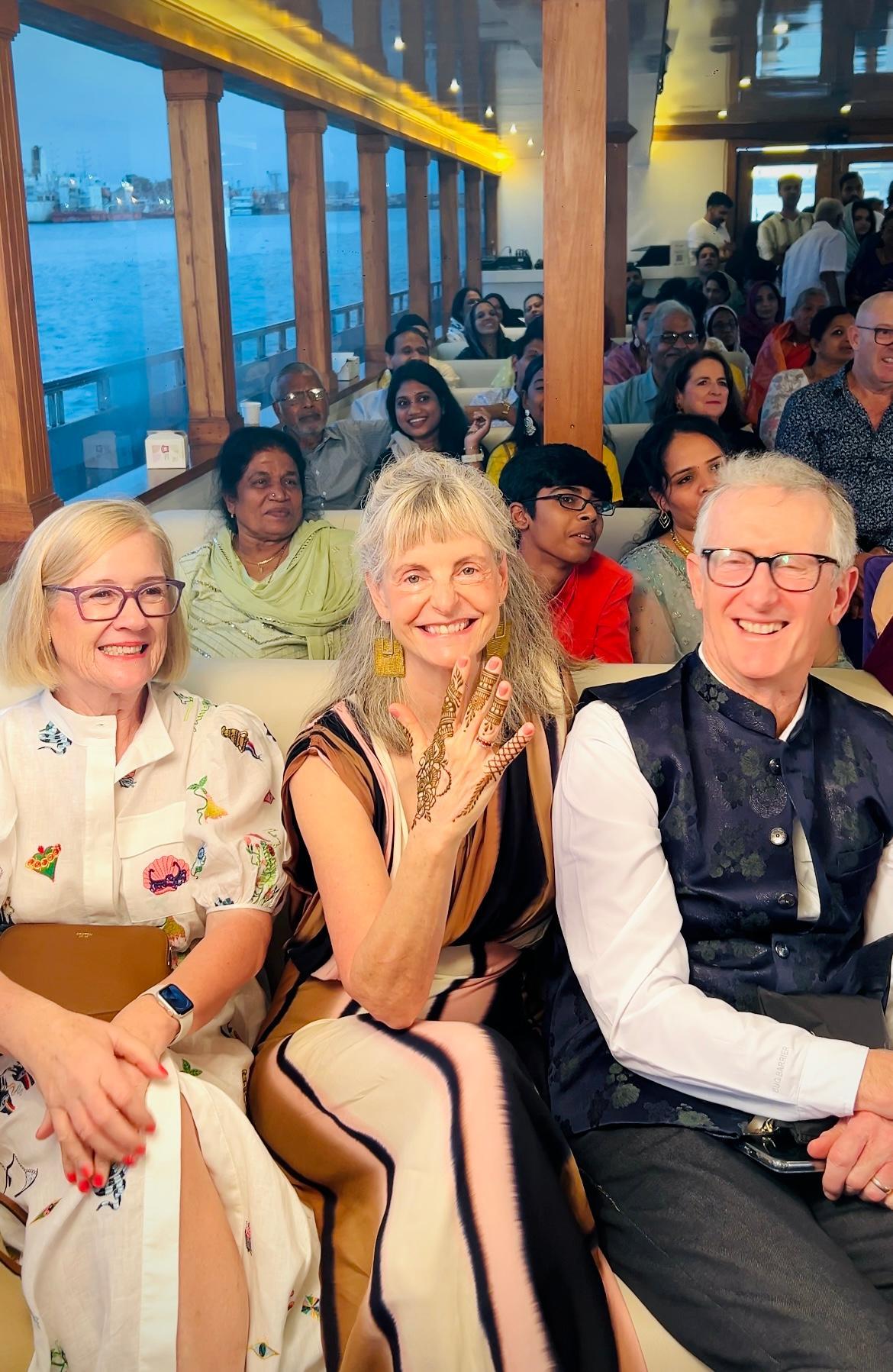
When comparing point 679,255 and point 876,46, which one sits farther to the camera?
point 679,255

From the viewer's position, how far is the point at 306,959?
174 cm

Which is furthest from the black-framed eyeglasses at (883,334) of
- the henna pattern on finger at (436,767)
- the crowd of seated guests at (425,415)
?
the henna pattern on finger at (436,767)

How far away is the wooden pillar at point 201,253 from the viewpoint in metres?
5.76

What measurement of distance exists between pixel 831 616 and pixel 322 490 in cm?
309

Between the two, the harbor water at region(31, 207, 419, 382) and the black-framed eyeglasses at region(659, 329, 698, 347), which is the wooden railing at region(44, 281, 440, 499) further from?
the black-framed eyeglasses at region(659, 329, 698, 347)

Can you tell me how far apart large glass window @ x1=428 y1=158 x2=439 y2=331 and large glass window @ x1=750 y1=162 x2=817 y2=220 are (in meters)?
4.17

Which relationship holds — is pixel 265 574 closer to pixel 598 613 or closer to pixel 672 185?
pixel 598 613

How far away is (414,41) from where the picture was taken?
7023 millimetres

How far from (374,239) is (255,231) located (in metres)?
1.54

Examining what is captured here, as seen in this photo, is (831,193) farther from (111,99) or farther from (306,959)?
(306,959)

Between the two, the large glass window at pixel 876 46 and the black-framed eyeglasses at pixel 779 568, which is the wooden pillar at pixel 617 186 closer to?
the large glass window at pixel 876 46

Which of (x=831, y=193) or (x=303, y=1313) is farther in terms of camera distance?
(x=831, y=193)

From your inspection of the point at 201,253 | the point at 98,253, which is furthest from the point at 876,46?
the point at 98,253

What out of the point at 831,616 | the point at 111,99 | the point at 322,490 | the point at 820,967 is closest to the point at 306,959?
the point at 820,967
